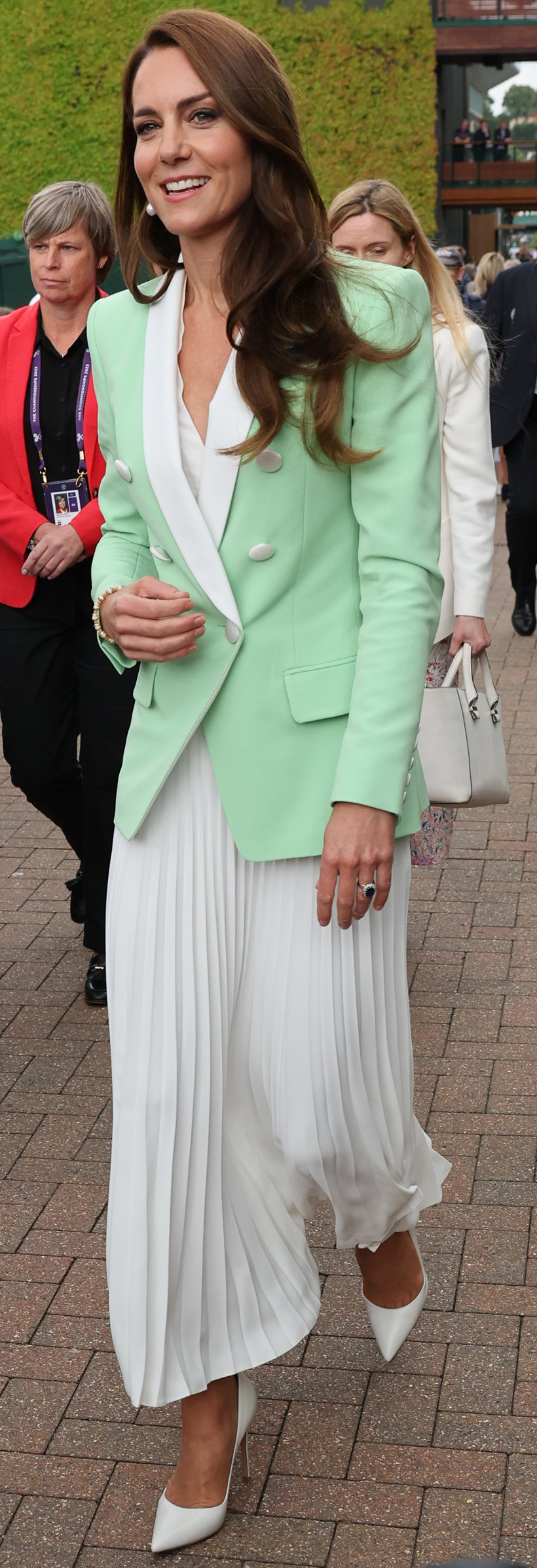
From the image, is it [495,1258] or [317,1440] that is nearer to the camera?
[317,1440]

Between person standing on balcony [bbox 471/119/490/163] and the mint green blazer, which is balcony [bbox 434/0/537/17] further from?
the mint green blazer

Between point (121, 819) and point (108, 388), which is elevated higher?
point (108, 388)

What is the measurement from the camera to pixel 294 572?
92.8 inches

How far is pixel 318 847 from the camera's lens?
7.97ft

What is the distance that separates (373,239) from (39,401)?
952mm


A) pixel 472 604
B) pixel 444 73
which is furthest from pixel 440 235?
pixel 472 604

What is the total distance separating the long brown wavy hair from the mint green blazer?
0.12ft

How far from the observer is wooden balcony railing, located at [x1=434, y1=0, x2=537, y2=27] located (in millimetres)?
33188

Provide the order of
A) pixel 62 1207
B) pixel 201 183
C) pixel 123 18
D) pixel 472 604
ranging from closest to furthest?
pixel 201 183
pixel 62 1207
pixel 472 604
pixel 123 18

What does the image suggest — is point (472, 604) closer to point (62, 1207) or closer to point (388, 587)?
point (62, 1207)

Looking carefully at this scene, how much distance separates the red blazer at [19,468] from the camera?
4.48 metres

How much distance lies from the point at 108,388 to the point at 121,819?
0.62 metres

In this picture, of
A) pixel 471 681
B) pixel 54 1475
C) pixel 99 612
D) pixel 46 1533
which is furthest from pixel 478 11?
pixel 46 1533

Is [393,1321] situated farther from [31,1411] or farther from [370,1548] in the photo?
[31,1411]
